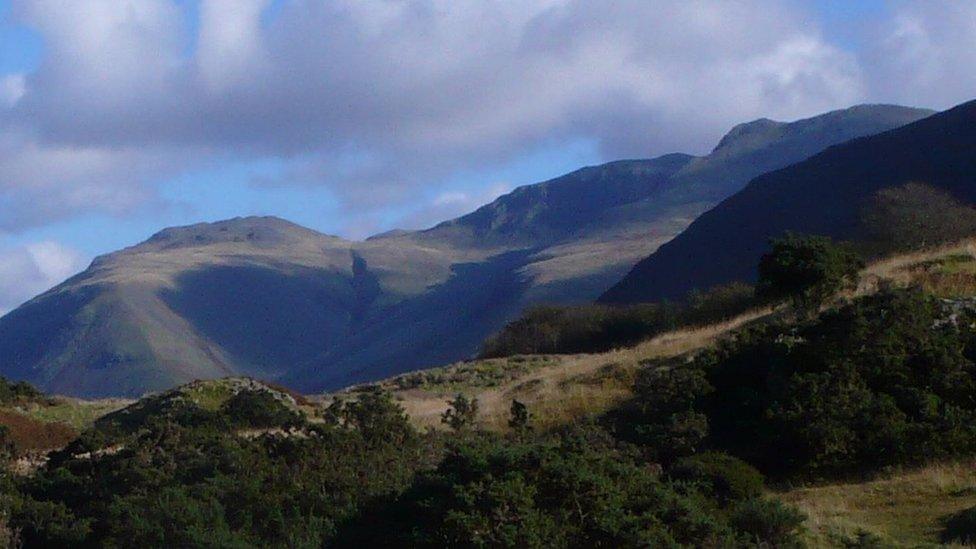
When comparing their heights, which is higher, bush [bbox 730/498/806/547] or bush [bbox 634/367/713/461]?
bush [bbox 634/367/713/461]

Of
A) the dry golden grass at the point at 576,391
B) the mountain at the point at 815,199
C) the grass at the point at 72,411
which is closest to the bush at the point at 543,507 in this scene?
the dry golden grass at the point at 576,391

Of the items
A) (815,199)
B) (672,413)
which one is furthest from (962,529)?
(815,199)

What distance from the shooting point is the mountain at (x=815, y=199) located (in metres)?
73.5

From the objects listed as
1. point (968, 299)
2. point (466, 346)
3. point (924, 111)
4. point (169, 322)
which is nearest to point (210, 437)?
point (968, 299)

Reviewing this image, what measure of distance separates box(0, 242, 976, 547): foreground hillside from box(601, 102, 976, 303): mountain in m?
49.5

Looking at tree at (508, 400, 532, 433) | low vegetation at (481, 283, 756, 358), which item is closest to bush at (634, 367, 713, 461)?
tree at (508, 400, 532, 433)

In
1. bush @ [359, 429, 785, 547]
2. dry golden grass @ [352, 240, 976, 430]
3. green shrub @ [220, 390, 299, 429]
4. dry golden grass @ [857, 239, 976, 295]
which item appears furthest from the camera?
dry golden grass @ [857, 239, 976, 295]

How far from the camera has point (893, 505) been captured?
1452cm

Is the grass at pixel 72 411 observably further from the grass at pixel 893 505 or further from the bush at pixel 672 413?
the grass at pixel 893 505

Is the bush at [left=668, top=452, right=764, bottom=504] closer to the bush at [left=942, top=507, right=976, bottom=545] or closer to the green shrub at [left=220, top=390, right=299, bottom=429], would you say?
the bush at [left=942, top=507, right=976, bottom=545]

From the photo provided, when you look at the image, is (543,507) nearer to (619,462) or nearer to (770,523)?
(619,462)

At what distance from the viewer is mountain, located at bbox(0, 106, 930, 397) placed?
360ft

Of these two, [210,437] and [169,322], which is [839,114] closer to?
[169,322]

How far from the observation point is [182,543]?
41.4ft
